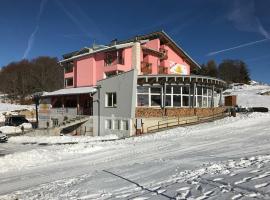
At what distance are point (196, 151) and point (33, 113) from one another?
52.6m

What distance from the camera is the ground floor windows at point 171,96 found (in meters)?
32.3

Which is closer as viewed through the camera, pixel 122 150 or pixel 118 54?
pixel 122 150

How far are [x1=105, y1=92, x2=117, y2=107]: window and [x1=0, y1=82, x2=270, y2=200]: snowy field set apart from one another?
449 inches

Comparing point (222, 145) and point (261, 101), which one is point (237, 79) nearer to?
point (261, 101)

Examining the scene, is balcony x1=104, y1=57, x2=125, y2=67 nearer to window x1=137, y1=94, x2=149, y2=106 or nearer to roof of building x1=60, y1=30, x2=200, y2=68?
roof of building x1=60, y1=30, x2=200, y2=68

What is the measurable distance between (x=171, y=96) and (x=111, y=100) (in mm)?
6054

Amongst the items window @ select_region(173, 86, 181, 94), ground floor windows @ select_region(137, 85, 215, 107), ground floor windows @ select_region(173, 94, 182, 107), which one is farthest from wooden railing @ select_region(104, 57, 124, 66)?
ground floor windows @ select_region(173, 94, 182, 107)

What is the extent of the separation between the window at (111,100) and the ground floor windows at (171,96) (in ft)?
9.04

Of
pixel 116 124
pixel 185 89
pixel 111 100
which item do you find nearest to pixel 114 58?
pixel 111 100

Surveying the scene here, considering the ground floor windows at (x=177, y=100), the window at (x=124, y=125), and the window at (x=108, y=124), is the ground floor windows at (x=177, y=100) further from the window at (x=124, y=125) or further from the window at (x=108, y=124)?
the window at (x=108, y=124)

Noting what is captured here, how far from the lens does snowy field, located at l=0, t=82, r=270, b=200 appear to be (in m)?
8.75

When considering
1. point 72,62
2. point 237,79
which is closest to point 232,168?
point 72,62

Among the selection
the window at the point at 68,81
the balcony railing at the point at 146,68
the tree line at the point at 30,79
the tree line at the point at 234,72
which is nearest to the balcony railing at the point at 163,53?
the balcony railing at the point at 146,68

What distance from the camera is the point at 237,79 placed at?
11950 cm
